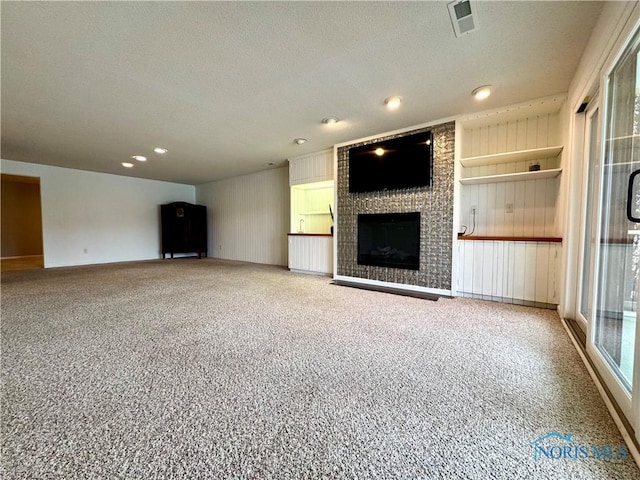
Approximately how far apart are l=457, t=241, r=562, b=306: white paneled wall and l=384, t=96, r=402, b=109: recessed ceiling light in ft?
6.27

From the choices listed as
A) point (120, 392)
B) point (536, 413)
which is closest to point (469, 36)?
point (536, 413)

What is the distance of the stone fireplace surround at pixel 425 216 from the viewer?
3352 millimetres

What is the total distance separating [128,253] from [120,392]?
23.7ft

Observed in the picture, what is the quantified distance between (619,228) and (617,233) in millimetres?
38

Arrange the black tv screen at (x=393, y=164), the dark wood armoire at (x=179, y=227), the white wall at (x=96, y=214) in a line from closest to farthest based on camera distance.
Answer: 1. the black tv screen at (x=393, y=164)
2. the white wall at (x=96, y=214)
3. the dark wood armoire at (x=179, y=227)

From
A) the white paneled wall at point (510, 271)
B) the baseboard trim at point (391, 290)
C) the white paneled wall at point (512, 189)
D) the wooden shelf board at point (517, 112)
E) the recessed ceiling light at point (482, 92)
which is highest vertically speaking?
the recessed ceiling light at point (482, 92)

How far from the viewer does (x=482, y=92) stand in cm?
265

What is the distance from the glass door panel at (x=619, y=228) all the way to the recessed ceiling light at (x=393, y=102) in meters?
1.64

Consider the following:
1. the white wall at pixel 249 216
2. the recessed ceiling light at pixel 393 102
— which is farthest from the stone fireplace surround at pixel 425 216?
the white wall at pixel 249 216

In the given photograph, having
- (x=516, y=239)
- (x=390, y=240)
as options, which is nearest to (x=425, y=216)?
(x=390, y=240)

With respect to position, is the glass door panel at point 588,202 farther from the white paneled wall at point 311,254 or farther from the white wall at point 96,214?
the white wall at point 96,214

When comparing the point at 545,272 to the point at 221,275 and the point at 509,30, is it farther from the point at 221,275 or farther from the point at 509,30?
the point at 221,275

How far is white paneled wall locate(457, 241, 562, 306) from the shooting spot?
2795mm

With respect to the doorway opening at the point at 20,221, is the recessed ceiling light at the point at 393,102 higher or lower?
higher
